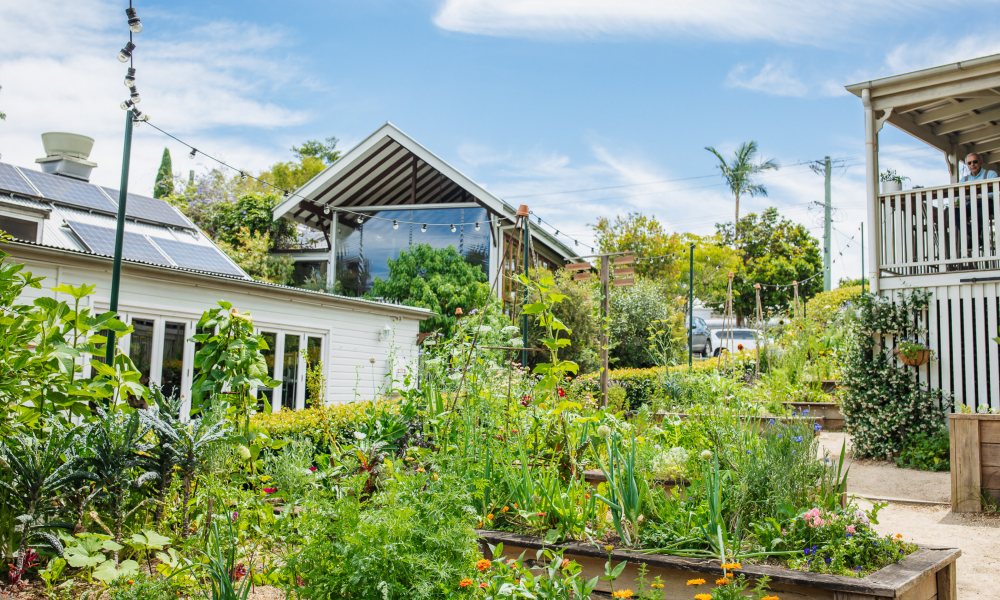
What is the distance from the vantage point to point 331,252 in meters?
19.3

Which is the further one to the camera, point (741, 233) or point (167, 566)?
point (741, 233)

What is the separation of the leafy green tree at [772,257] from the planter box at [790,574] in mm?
28607

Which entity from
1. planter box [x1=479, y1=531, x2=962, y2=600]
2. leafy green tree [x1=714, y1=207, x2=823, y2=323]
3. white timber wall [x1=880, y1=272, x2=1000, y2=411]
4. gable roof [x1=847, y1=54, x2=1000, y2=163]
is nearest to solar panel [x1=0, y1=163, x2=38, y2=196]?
planter box [x1=479, y1=531, x2=962, y2=600]

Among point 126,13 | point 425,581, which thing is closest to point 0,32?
point 126,13

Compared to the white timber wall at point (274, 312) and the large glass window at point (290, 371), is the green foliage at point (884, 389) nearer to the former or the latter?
the white timber wall at point (274, 312)

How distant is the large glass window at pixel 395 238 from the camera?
1817 centimetres

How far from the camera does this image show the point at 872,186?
356 inches

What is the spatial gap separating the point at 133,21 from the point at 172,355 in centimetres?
460

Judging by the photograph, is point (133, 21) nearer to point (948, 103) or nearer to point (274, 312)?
point (274, 312)

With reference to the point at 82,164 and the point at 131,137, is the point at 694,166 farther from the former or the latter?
the point at 131,137

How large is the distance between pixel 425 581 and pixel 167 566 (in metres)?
1.43

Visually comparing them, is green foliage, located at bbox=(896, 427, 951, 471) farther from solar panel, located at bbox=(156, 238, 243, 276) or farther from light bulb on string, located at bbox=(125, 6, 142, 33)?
solar panel, located at bbox=(156, 238, 243, 276)

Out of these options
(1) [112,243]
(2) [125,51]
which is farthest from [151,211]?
(2) [125,51]

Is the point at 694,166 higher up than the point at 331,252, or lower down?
higher up
